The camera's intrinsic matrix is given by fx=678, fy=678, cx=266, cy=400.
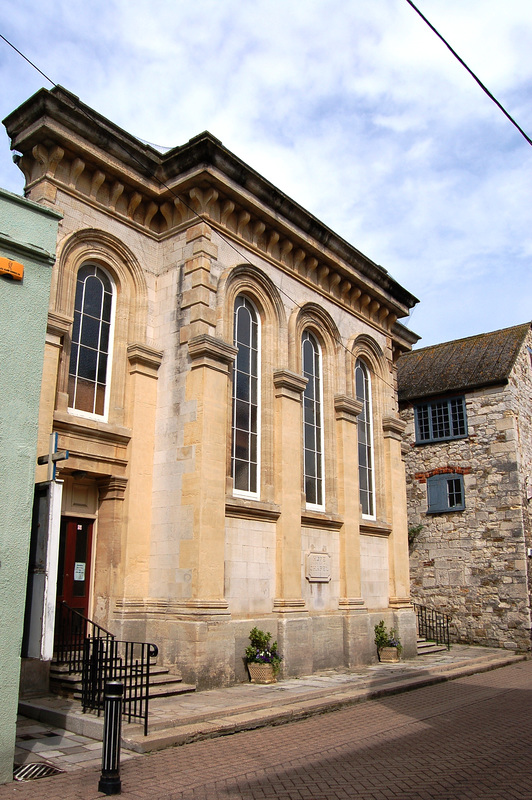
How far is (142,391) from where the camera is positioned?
41.0ft

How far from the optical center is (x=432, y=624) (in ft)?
68.2

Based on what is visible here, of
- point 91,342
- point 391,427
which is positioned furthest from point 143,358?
point 391,427

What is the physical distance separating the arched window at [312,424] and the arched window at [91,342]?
15.9ft

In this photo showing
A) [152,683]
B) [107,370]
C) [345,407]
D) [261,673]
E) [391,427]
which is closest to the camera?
[152,683]

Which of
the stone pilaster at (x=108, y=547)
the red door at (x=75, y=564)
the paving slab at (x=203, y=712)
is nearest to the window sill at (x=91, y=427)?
the stone pilaster at (x=108, y=547)

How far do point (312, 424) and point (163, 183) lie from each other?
6.12m

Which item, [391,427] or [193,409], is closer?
[193,409]

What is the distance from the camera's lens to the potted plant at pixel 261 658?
11742 millimetres

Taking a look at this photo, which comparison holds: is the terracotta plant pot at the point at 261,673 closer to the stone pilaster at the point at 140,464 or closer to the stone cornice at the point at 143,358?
the stone pilaster at the point at 140,464

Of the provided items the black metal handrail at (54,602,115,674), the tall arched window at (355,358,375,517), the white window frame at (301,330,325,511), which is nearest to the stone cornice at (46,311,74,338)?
the black metal handrail at (54,602,115,674)

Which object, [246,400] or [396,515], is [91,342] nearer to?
[246,400]

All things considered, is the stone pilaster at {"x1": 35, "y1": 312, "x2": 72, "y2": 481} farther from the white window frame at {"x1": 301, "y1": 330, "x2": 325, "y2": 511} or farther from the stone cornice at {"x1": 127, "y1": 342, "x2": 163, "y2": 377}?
the white window frame at {"x1": 301, "y1": 330, "x2": 325, "y2": 511}

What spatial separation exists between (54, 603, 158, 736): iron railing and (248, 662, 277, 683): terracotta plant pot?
203 centimetres

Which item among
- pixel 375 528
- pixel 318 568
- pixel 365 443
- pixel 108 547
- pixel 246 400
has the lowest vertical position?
pixel 318 568
